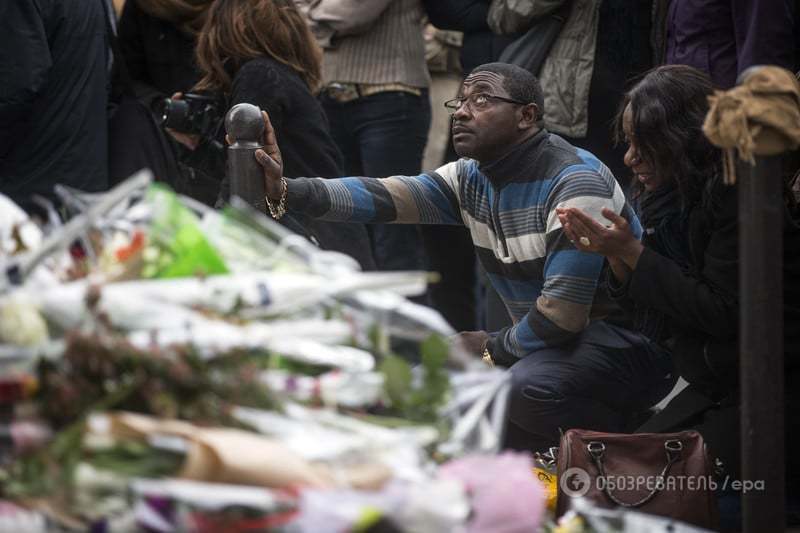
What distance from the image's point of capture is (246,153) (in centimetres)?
Result: 370

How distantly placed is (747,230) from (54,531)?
1.41m

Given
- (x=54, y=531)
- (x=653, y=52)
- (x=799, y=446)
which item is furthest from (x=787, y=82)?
(x=653, y=52)

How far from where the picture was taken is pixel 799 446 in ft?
11.6

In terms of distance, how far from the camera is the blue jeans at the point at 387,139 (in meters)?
5.14

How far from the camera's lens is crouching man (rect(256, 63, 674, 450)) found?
380 cm

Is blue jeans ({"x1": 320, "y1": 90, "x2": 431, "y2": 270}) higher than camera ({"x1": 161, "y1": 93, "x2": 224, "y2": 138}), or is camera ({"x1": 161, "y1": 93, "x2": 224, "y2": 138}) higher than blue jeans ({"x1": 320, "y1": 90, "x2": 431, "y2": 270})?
camera ({"x1": 161, "y1": 93, "x2": 224, "y2": 138})

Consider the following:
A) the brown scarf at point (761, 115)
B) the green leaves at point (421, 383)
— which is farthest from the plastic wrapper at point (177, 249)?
the brown scarf at point (761, 115)

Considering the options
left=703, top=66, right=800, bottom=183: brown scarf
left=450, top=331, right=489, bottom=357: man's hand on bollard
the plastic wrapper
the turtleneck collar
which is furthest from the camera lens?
the plastic wrapper

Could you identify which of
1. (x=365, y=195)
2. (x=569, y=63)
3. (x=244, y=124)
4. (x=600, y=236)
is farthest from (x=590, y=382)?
(x=569, y=63)

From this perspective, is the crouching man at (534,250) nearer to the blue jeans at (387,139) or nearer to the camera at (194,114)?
the camera at (194,114)

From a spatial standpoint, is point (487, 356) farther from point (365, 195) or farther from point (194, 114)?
point (194, 114)

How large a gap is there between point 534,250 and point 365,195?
1.71ft

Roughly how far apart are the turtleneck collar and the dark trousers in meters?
0.48

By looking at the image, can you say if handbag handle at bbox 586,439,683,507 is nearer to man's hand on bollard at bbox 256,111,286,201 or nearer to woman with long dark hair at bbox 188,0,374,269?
man's hand on bollard at bbox 256,111,286,201
